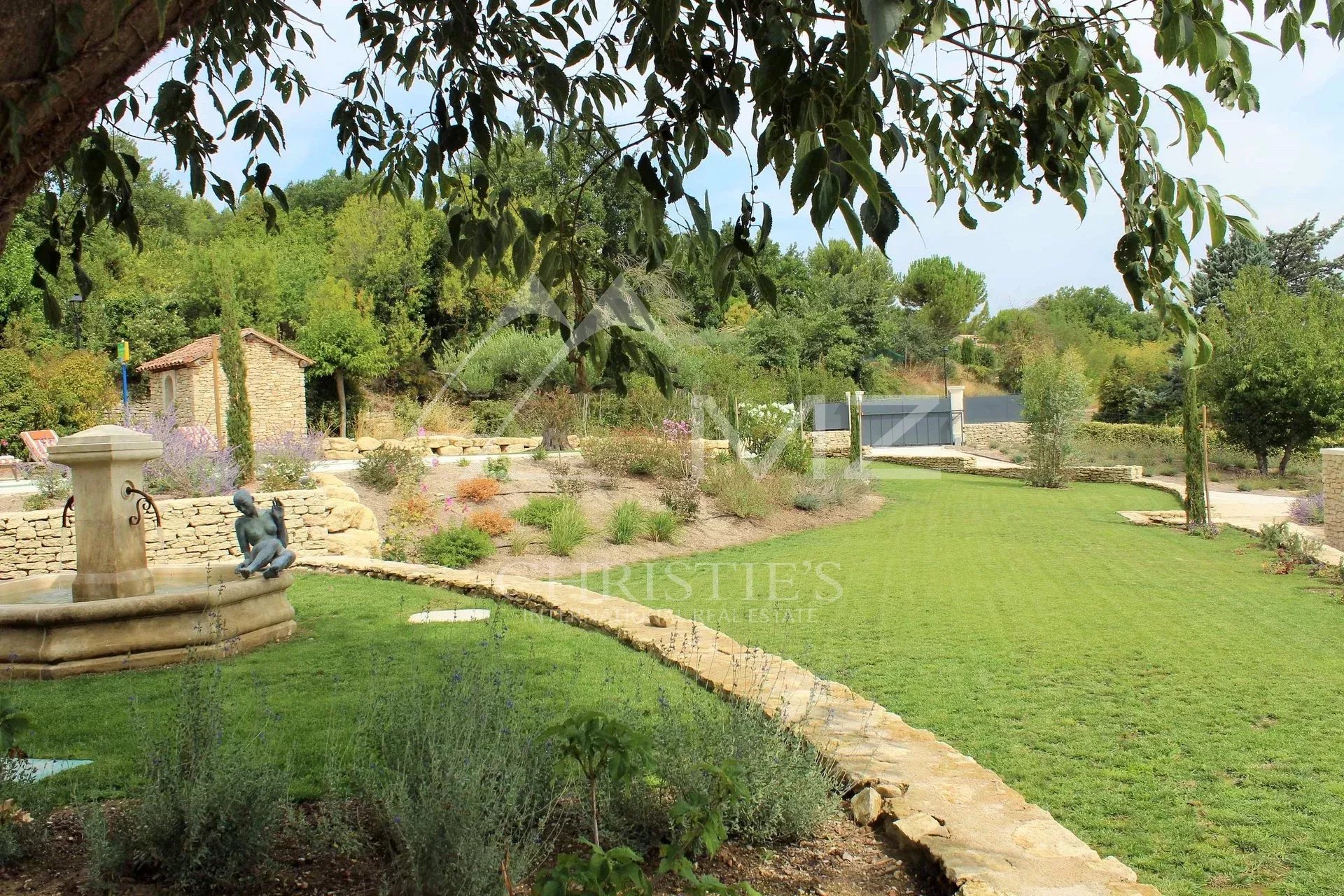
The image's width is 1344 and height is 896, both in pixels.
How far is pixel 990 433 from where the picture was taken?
33688 millimetres

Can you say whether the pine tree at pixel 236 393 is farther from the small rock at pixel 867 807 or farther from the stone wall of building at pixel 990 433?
the stone wall of building at pixel 990 433

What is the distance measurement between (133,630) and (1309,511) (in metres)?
16.6

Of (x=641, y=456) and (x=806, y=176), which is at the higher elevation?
(x=806, y=176)

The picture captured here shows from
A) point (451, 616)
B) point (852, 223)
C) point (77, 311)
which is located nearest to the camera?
point (852, 223)

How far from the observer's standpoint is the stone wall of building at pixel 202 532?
9.88m

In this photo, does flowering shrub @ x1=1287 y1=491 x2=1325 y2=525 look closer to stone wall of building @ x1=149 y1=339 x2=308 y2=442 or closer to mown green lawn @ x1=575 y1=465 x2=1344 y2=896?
mown green lawn @ x1=575 y1=465 x2=1344 y2=896

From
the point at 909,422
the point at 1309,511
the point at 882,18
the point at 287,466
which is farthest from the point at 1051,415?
the point at 882,18

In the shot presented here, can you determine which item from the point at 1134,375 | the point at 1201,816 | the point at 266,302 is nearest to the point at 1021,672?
the point at 1201,816

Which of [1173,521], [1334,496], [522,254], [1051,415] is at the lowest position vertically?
[1173,521]

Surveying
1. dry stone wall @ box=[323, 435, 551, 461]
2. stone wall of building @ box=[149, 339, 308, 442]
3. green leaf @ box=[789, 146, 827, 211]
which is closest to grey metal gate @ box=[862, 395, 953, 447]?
dry stone wall @ box=[323, 435, 551, 461]

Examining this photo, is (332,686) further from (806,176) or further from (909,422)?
(909,422)

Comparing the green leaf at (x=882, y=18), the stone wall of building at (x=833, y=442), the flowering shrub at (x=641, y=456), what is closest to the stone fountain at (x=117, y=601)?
the green leaf at (x=882, y=18)

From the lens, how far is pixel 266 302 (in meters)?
29.3

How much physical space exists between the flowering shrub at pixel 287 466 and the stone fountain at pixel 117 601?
4895mm
